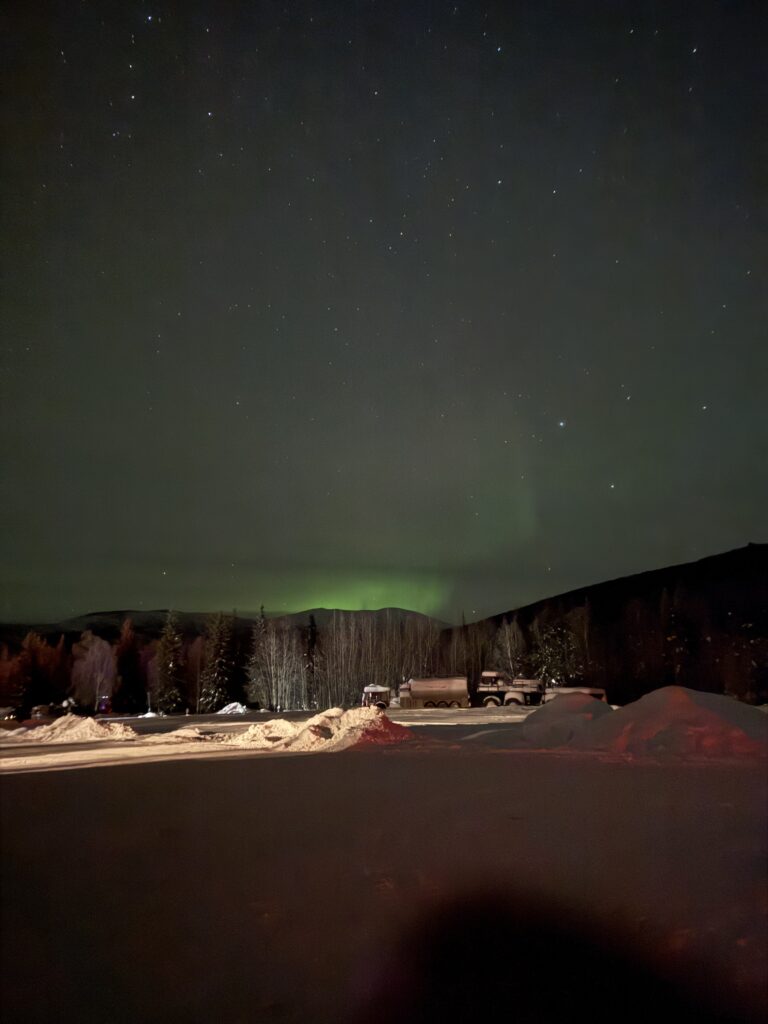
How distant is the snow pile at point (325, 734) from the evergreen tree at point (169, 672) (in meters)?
38.0

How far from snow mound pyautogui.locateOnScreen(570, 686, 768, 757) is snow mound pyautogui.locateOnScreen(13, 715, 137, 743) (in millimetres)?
12646

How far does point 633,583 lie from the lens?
134 meters

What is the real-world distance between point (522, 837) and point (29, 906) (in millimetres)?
4551

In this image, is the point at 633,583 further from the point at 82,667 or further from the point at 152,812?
the point at 152,812

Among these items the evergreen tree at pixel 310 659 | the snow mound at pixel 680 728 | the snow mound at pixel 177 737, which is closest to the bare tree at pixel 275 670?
the evergreen tree at pixel 310 659

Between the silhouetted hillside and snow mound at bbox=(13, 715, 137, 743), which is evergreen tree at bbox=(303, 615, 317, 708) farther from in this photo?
snow mound at bbox=(13, 715, 137, 743)

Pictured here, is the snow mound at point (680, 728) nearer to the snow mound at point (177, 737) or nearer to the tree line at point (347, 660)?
the snow mound at point (177, 737)

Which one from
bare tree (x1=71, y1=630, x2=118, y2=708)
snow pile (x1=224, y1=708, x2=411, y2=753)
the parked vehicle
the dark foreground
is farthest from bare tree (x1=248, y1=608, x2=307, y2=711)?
the dark foreground

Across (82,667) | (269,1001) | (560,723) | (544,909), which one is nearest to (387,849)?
(544,909)

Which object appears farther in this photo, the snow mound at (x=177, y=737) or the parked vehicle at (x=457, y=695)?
the parked vehicle at (x=457, y=695)

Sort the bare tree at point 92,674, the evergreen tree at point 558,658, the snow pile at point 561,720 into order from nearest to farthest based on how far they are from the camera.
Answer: the snow pile at point 561,720 → the bare tree at point 92,674 → the evergreen tree at point 558,658

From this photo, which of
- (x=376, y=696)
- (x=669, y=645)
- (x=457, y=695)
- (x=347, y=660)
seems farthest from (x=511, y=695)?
(x=347, y=660)

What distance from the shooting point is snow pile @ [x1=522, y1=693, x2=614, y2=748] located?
57.7 feet

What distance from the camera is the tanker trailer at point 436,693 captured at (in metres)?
45.7
